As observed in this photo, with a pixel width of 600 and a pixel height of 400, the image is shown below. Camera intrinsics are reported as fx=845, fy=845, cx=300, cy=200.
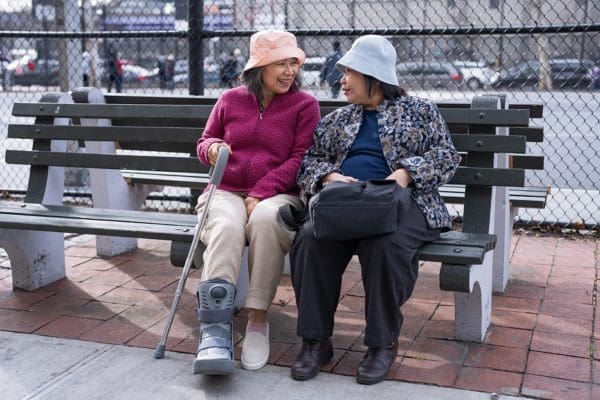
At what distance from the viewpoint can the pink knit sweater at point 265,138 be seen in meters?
3.79

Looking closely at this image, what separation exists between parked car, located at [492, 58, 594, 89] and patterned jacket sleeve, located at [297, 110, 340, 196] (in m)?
16.0

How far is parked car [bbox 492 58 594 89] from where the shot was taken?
19.4m

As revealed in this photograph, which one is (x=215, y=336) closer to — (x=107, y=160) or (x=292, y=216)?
(x=292, y=216)

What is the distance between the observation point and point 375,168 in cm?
359

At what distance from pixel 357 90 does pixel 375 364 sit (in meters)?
1.15

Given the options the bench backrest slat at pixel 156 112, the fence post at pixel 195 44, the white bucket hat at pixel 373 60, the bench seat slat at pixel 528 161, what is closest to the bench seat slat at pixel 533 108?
Answer: the bench seat slat at pixel 528 161

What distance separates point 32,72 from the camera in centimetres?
2897

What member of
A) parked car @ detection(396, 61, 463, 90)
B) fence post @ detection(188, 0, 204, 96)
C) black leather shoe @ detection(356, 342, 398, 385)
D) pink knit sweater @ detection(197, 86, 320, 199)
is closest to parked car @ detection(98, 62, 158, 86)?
parked car @ detection(396, 61, 463, 90)

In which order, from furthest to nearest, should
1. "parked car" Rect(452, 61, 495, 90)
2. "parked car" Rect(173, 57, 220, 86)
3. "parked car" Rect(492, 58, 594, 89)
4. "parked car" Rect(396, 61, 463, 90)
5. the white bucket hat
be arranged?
"parked car" Rect(452, 61, 495, 90)
"parked car" Rect(492, 58, 594, 89)
"parked car" Rect(396, 61, 463, 90)
"parked car" Rect(173, 57, 220, 86)
the white bucket hat

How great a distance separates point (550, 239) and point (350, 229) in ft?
9.53

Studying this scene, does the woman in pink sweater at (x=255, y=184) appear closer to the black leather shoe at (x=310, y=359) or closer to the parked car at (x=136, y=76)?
the black leather shoe at (x=310, y=359)

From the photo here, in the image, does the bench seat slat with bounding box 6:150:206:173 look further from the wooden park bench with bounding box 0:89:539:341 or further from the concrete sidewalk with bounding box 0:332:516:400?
the concrete sidewalk with bounding box 0:332:516:400

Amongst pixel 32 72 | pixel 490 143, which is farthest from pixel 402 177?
pixel 32 72

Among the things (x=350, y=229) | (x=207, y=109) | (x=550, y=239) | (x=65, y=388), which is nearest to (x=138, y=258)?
(x=207, y=109)
